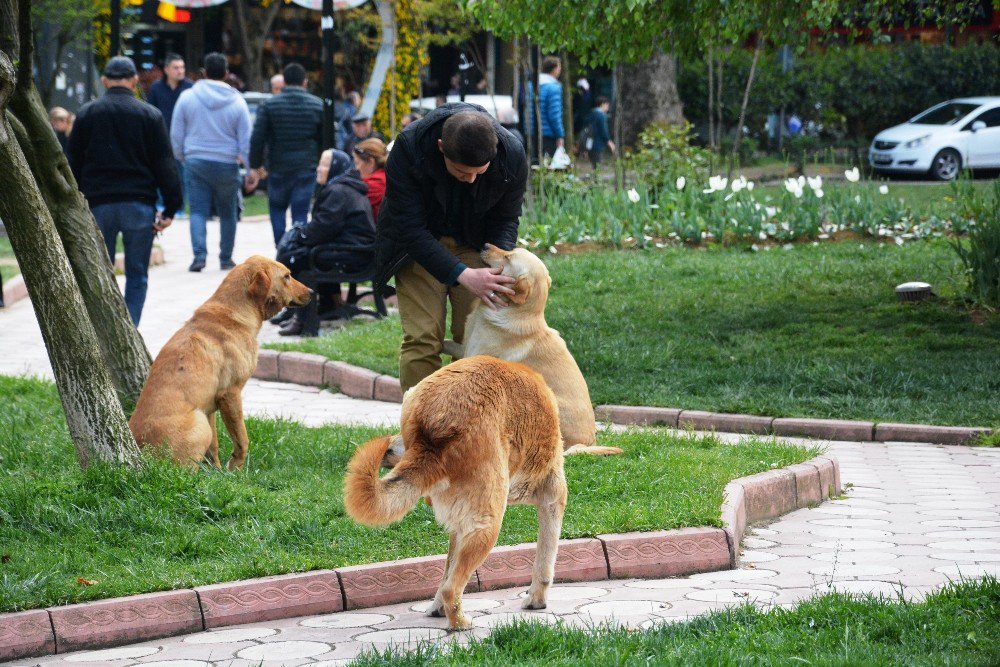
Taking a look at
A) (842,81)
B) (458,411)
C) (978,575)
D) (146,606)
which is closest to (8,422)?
(146,606)

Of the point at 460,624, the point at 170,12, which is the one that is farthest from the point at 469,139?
the point at 170,12

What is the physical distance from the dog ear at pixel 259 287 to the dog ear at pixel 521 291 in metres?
1.51

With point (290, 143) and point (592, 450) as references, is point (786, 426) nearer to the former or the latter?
point (592, 450)

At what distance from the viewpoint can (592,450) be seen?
22.4ft

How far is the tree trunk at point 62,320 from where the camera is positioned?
5.79m

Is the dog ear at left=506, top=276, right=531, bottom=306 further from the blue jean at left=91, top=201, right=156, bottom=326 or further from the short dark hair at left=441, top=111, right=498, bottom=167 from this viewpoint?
the blue jean at left=91, top=201, right=156, bottom=326

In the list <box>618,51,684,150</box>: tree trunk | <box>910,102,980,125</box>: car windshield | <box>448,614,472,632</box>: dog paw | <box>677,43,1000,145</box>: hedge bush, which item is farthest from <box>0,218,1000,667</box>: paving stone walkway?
<box>677,43,1000,145</box>: hedge bush

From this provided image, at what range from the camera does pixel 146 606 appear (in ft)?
15.2

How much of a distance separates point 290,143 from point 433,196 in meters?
8.84

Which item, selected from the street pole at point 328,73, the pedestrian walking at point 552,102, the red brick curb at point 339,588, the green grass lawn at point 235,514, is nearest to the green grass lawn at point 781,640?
the red brick curb at point 339,588

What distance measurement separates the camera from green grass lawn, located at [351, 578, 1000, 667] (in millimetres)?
3896

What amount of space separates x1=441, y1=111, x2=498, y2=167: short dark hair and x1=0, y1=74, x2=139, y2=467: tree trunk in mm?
1893

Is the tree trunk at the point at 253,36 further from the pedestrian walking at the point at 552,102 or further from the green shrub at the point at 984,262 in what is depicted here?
the green shrub at the point at 984,262

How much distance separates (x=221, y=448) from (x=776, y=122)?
28134 millimetres
